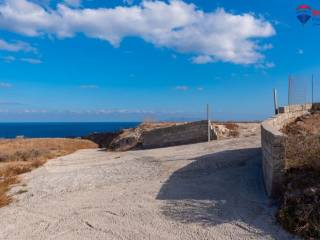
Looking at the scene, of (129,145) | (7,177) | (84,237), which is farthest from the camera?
(129,145)

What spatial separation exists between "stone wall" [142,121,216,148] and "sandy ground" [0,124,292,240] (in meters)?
5.12

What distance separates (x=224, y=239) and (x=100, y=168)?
7707 mm

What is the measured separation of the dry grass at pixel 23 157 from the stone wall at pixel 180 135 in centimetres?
544

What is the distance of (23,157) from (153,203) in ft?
42.1

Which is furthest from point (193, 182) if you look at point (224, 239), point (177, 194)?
point (224, 239)

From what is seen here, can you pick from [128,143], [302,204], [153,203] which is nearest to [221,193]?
[153,203]

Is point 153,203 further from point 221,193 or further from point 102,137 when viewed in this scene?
point 102,137

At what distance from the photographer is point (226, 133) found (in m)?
19.6

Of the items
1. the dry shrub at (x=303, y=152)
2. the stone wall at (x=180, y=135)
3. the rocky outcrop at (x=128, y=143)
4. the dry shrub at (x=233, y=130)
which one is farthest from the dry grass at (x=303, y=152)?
the rocky outcrop at (x=128, y=143)

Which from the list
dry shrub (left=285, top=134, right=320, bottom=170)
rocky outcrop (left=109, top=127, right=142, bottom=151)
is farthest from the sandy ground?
rocky outcrop (left=109, top=127, right=142, bottom=151)

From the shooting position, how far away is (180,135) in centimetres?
1897

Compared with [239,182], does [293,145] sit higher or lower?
higher

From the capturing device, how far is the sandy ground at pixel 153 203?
7.12m

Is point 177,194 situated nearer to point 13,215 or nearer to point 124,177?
point 124,177
